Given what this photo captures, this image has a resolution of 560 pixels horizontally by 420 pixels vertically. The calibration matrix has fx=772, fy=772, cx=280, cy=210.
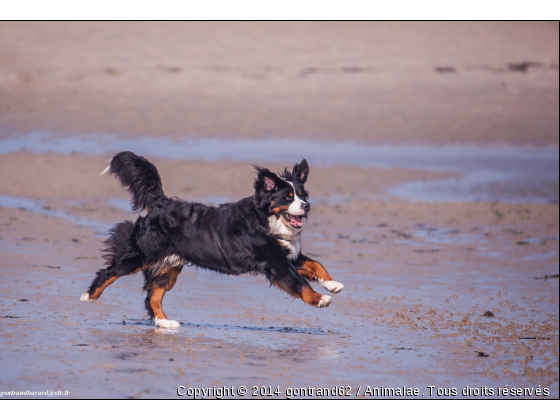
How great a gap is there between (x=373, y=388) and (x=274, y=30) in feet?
55.5

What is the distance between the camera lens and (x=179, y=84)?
19.9m

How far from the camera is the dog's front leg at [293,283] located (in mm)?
6293

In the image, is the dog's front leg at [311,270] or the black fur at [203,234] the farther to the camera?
the dog's front leg at [311,270]

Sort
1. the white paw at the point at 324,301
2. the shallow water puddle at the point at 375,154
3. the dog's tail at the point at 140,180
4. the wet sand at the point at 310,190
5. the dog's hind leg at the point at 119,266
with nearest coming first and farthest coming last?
the wet sand at the point at 310,190 < the white paw at the point at 324,301 < the dog's hind leg at the point at 119,266 < the dog's tail at the point at 140,180 < the shallow water puddle at the point at 375,154

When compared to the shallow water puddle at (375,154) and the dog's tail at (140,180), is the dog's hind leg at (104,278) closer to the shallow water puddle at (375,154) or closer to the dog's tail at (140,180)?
the dog's tail at (140,180)

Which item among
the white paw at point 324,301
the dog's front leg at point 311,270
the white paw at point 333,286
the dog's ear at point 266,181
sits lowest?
the white paw at point 324,301

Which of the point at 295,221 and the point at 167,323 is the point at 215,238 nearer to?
the point at 295,221

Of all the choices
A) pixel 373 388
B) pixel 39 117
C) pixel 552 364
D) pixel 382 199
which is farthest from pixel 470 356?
pixel 39 117

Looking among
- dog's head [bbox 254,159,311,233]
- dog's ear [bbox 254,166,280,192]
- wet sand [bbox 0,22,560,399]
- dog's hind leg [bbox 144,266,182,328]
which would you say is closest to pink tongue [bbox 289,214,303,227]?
dog's head [bbox 254,159,311,233]

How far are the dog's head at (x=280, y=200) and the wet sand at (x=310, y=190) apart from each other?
991 millimetres

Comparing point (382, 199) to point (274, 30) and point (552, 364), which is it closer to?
point (274, 30)

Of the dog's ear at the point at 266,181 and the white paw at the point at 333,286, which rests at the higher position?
the dog's ear at the point at 266,181

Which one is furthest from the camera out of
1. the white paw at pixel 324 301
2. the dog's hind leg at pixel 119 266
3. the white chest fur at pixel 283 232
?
the dog's hind leg at pixel 119 266

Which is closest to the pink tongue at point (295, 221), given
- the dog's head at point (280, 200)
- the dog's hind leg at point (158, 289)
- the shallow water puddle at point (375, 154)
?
the dog's head at point (280, 200)
